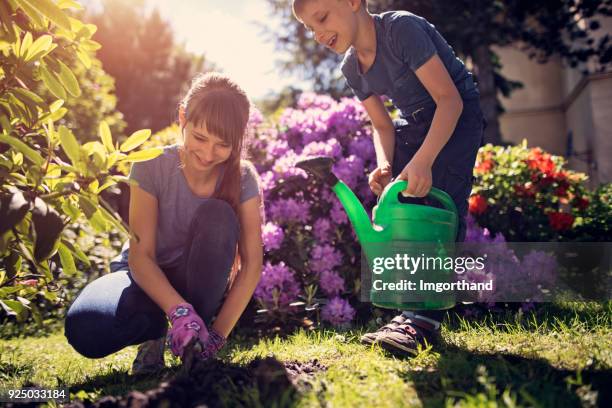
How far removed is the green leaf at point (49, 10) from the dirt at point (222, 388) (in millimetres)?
1020

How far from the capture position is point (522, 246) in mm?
3795

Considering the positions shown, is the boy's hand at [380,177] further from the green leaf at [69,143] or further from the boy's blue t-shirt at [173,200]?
the green leaf at [69,143]

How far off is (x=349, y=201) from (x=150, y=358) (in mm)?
1042

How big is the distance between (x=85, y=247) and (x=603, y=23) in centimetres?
814

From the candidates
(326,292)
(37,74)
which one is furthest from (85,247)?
(37,74)

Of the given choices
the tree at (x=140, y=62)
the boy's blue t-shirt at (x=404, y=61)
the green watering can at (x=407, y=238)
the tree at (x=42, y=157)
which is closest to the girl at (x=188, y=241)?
the tree at (x=42, y=157)

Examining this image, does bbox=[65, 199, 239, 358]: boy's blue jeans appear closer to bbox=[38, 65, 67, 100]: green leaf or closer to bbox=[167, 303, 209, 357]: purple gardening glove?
bbox=[167, 303, 209, 357]: purple gardening glove

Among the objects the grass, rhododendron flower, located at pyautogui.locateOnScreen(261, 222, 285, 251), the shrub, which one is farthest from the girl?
the shrub

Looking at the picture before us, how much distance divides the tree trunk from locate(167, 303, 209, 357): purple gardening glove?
7637mm

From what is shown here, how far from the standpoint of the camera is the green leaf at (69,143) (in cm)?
135

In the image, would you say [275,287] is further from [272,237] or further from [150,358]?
[150,358]

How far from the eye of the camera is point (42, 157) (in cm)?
154

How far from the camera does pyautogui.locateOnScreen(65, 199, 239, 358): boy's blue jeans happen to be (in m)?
2.03

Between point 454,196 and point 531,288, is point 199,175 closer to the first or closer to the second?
point 454,196
